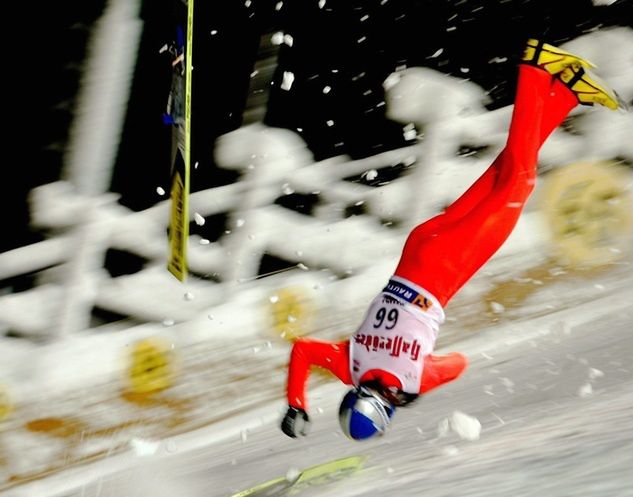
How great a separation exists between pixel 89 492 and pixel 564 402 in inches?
46.7

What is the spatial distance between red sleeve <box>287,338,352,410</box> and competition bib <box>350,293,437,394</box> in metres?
→ 0.04

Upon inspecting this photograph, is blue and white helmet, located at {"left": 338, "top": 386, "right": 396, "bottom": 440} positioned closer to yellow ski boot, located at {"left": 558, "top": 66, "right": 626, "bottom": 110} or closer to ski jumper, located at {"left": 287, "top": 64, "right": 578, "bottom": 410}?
ski jumper, located at {"left": 287, "top": 64, "right": 578, "bottom": 410}

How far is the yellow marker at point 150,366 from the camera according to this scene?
7.89ft

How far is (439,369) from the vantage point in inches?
70.7

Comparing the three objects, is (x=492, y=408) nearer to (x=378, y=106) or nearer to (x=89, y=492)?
(x=378, y=106)

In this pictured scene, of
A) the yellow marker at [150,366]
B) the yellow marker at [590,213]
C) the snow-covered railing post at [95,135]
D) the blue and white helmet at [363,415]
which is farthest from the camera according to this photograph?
the yellow marker at [590,213]

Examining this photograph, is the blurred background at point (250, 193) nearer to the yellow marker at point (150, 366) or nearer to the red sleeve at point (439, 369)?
the yellow marker at point (150, 366)

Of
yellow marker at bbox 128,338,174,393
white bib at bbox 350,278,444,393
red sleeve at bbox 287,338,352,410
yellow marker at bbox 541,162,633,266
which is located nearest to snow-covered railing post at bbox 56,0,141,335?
yellow marker at bbox 128,338,174,393

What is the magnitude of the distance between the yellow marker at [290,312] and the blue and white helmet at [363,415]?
74 centimetres

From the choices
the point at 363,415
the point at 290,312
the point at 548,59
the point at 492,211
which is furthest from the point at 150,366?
the point at 548,59

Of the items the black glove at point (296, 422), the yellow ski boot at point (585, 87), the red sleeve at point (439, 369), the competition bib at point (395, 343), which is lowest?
the black glove at point (296, 422)

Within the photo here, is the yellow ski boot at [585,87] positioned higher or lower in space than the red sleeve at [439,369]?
higher

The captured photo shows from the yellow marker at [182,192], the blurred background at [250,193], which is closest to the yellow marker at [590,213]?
the blurred background at [250,193]

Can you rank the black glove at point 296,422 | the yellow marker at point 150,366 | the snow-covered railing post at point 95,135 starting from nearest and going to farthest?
1. the black glove at point 296,422
2. the snow-covered railing post at point 95,135
3. the yellow marker at point 150,366
